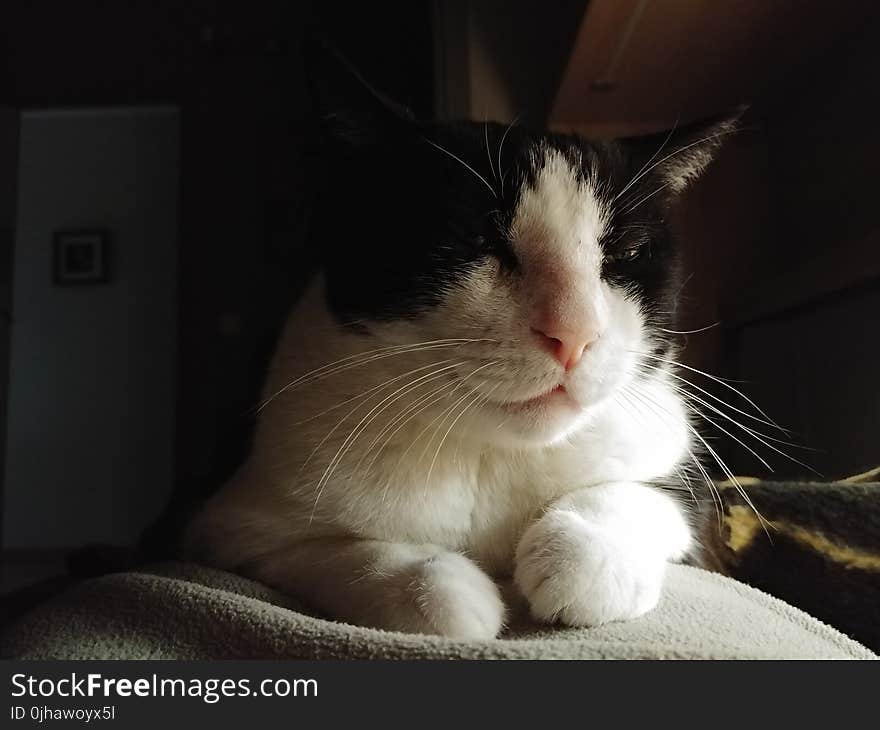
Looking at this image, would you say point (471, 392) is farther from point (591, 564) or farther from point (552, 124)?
point (552, 124)

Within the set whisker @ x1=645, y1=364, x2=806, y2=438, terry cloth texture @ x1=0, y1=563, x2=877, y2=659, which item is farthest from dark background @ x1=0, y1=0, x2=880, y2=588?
terry cloth texture @ x1=0, y1=563, x2=877, y2=659

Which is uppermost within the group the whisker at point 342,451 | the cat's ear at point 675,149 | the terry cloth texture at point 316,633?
the cat's ear at point 675,149

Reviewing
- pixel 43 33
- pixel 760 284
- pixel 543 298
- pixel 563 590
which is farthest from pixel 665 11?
pixel 43 33

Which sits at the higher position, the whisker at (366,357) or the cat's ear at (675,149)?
the cat's ear at (675,149)

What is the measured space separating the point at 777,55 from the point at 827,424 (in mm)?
543

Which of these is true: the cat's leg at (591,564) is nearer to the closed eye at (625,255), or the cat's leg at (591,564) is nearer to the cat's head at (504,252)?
the cat's head at (504,252)

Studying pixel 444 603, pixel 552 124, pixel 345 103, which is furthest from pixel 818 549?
pixel 552 124

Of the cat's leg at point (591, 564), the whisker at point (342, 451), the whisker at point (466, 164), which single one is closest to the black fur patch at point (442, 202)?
the whisker at point (466, 164)

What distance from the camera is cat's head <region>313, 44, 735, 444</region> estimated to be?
2.16ft

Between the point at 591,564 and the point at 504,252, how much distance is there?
0.31 metres

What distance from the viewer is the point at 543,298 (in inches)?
25.6

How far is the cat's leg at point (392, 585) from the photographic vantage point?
0.60 m

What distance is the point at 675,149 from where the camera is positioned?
88 cm

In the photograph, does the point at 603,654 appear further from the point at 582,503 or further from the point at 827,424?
the point at 827,424
